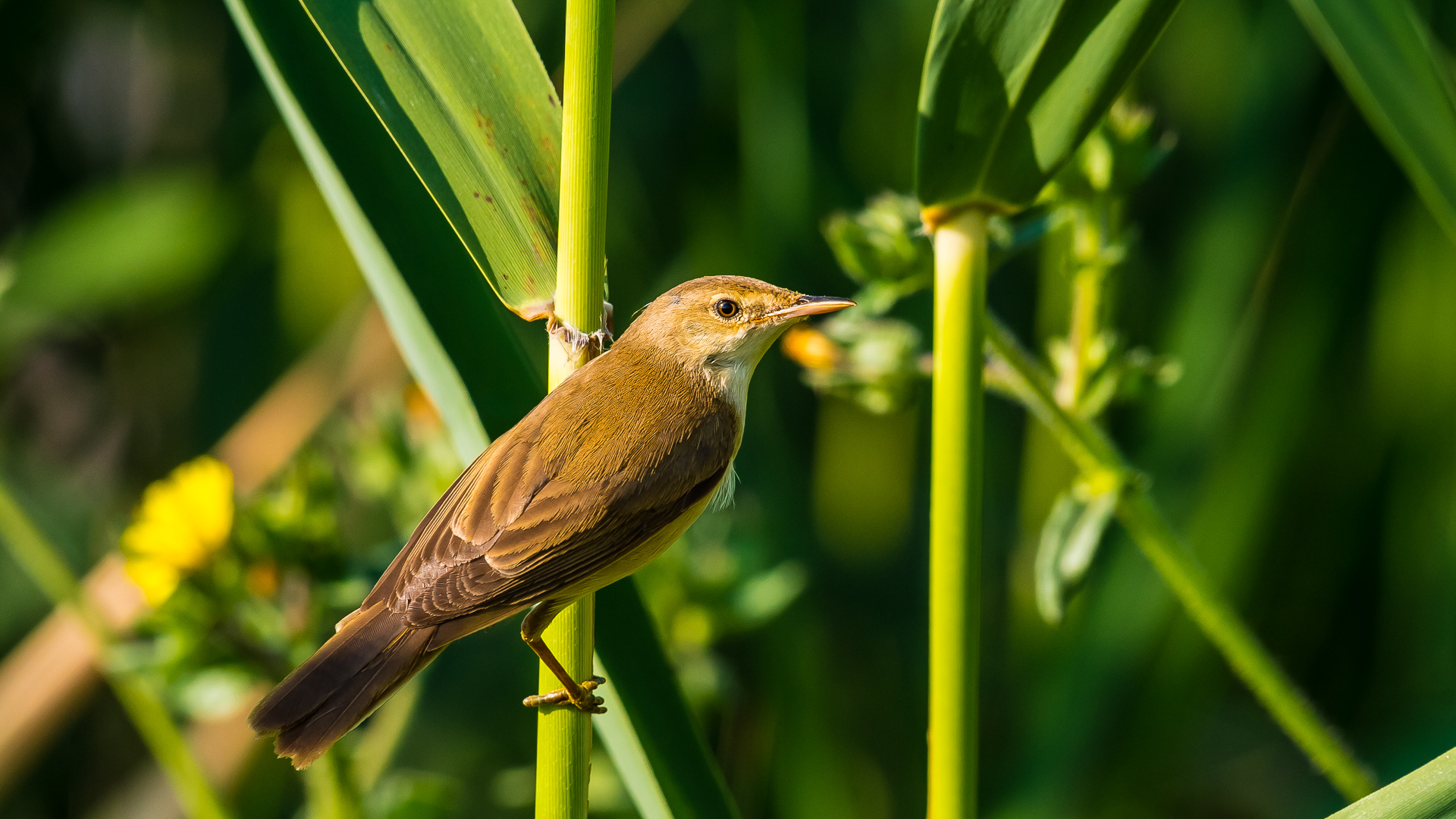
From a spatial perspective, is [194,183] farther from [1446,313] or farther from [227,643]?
[1446,313]

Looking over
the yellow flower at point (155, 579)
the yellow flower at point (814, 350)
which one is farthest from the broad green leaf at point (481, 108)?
the yellow flower at point (155, 579)

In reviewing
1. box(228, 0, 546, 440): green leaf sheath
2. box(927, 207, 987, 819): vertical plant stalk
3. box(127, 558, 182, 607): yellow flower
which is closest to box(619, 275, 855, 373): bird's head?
box(228, 0, 546, 440): green leaf sheath

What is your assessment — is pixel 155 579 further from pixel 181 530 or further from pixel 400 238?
pixel 400 238

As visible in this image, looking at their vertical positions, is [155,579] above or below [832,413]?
above

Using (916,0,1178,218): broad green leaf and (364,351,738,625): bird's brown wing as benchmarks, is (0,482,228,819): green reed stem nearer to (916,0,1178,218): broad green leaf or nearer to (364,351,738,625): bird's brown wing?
(364,351,738,625): bird's brown wing

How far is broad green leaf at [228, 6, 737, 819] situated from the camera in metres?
1.32

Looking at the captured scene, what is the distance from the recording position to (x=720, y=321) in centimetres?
188

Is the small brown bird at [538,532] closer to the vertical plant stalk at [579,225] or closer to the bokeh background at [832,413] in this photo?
the vertical plant stalk at [579,225]

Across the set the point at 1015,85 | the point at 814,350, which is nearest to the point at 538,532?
the point at 814,350

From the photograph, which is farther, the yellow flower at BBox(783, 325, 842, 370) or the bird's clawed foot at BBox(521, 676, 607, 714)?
the yellow flower at BBox(783, 325, 842, 370)

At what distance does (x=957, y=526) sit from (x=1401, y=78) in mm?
715

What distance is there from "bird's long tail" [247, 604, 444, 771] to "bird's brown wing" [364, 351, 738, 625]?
0.11ft

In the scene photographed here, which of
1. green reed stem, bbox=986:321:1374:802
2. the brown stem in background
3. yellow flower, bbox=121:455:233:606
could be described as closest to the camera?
green reed stem, bbox=986:321:1374:802

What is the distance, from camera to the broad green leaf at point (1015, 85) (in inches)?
48.0
